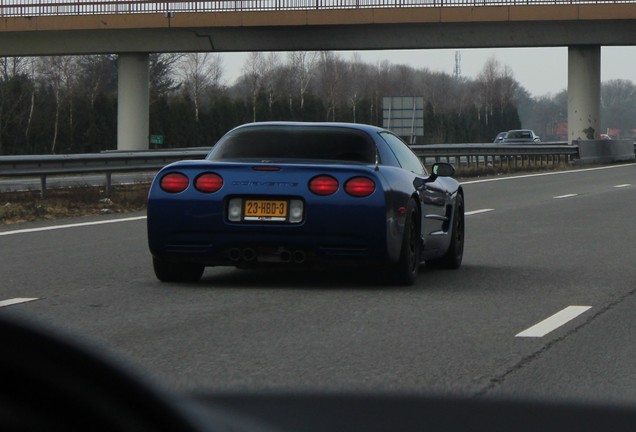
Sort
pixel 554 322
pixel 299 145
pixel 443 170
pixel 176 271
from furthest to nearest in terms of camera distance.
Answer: pixel 443 170
pixel 299 145
pixel 176 271
pixel 554 322

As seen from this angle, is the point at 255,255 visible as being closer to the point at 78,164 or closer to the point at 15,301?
the point at 15,301

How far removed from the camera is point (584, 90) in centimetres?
5416

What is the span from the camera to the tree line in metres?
80.6

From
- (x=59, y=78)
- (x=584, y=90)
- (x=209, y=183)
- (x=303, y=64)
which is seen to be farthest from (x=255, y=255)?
(x=303, y=64)

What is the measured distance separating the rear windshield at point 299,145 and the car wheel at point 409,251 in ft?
1.69

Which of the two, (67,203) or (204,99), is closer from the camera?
(67,203)

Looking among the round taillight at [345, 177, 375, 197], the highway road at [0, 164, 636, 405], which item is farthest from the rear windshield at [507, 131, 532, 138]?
the round taillight at [345, 177, 375, 197]

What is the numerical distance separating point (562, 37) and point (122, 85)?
17.8m

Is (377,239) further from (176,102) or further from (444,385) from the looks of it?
(176,102)

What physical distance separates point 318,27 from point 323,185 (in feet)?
143

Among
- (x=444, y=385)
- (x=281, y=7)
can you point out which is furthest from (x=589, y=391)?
(x=281, y=7)

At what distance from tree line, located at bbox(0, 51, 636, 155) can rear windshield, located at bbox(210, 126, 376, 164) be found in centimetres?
6572

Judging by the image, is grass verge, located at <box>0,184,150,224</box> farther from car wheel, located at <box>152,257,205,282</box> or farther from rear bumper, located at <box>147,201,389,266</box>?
rear bumper, located at <box>147,201,389,266</box>

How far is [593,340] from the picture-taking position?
278 inches
